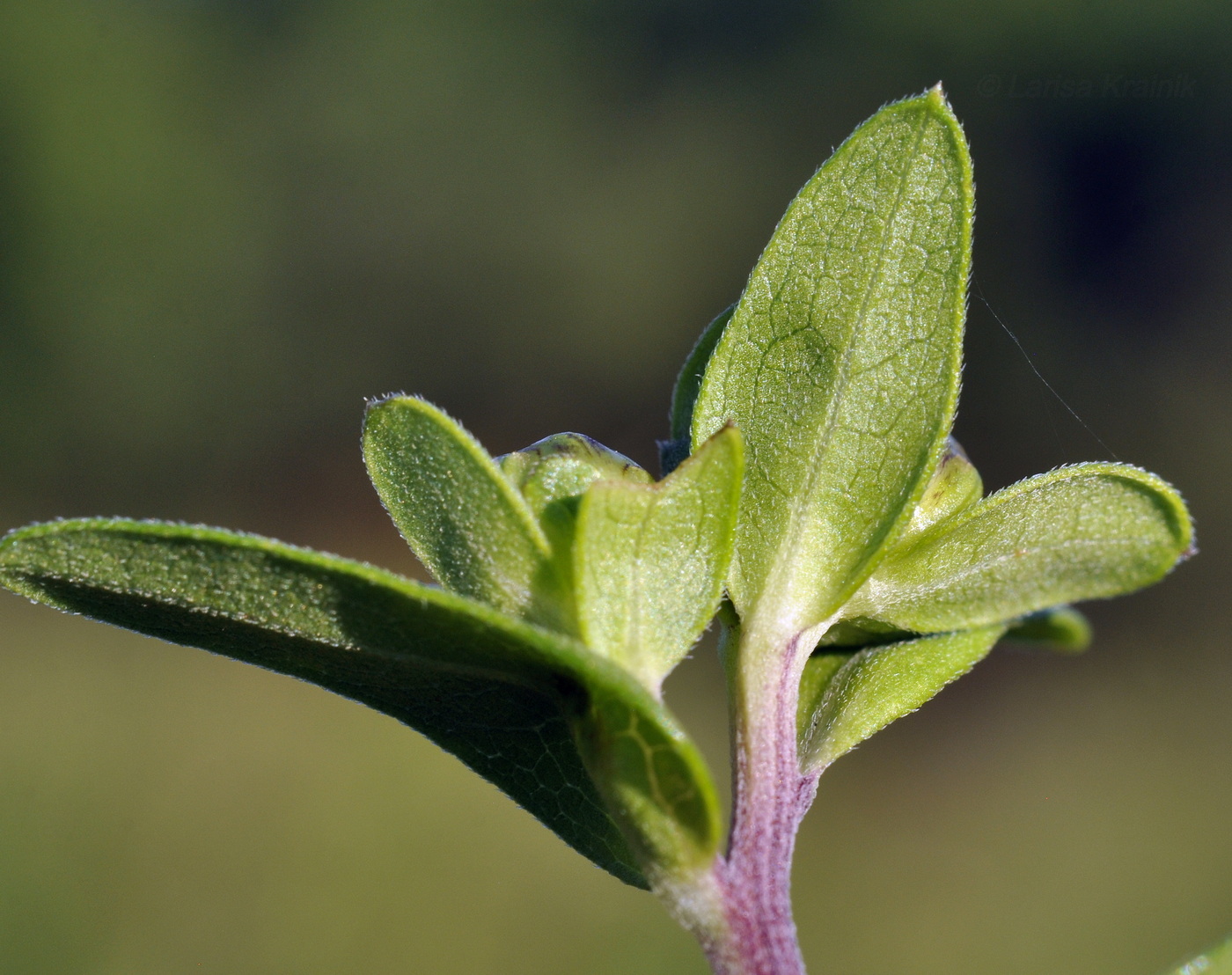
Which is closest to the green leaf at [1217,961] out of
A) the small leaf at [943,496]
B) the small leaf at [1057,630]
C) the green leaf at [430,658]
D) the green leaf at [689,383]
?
the small leaf at [1057,630]

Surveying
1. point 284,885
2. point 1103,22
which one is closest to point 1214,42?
point 1103,22

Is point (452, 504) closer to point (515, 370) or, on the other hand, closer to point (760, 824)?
point (760, 824)

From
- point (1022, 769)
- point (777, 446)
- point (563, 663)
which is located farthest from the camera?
point (1022, 769)

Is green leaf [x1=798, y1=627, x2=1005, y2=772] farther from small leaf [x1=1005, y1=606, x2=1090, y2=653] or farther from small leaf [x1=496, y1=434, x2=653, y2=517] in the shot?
small leaf [x1=496, y1=434, x2=653, y2=517]

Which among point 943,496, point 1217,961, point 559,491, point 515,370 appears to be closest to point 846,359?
point 943,496

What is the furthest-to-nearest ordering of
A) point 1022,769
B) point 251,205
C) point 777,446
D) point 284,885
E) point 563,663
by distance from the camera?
point 251,205, point 1022,769, point 284,885, point 777,446, point 563,663

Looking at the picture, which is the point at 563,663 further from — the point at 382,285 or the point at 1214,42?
the point at 1214,42

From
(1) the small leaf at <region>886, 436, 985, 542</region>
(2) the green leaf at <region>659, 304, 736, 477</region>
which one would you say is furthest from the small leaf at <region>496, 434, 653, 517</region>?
(1) the small leaf at <region>886, 436, 985, 542</region>
